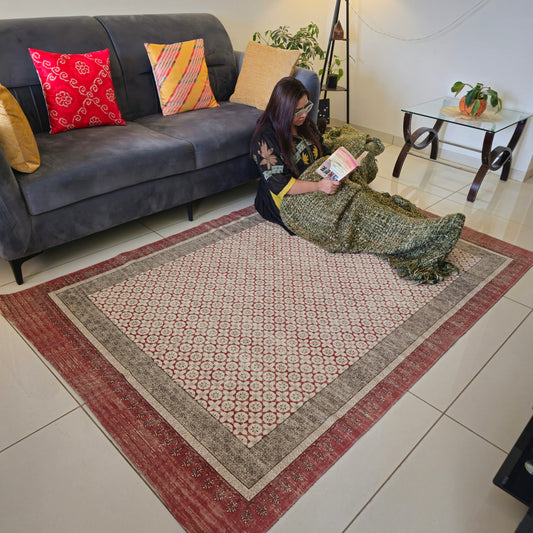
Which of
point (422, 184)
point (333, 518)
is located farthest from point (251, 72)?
point (333, 518)

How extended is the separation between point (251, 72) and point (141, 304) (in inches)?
72.3

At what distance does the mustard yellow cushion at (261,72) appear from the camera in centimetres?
286

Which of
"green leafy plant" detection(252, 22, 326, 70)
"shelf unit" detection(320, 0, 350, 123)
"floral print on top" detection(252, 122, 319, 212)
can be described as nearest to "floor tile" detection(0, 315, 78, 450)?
"floral print on top" detection(252, 122, 319, 212)

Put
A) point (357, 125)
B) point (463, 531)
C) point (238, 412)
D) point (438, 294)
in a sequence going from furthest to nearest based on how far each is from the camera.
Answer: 1. point (357, 125)
2. point (438, 294)
3. point (238, 412)
4. point (463, 531)

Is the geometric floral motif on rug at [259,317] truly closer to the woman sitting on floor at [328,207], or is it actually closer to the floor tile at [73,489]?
the woman sitting on floor at [328,207]

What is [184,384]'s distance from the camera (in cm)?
155

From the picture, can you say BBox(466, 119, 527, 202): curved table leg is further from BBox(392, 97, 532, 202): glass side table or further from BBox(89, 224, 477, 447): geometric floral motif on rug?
BBox(89, 224, 477, 447): geometric floral motif on rug

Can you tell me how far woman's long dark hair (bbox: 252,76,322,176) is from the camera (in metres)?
2.13

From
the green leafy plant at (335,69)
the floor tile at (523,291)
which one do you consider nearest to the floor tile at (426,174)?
the green leafy plant at (335,69)

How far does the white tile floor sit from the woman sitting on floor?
429 mm

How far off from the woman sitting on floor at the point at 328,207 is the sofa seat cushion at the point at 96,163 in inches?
17.3

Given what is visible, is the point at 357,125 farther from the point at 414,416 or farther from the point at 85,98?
the point at 414,416

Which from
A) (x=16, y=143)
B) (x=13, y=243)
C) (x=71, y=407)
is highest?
(x=16, y=143)

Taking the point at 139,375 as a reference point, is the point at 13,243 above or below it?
above
